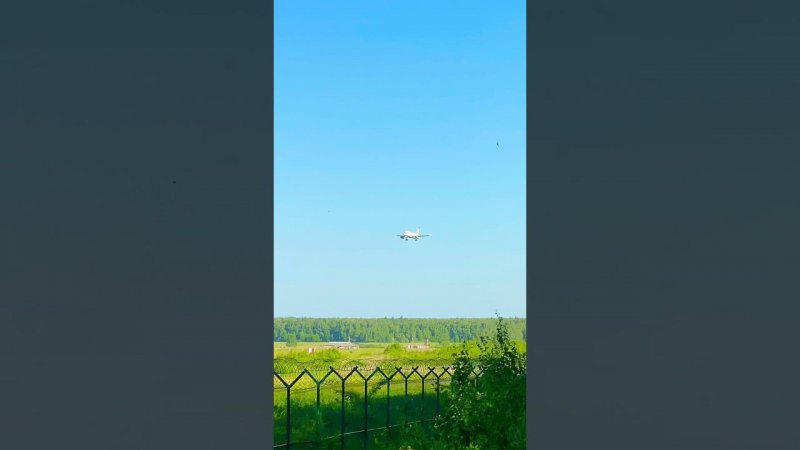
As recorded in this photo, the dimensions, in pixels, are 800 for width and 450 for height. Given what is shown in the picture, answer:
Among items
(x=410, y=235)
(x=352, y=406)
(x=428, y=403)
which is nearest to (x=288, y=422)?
(x=352, y=406)

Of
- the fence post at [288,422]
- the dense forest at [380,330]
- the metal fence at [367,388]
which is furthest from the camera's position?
the dense forest at [380,330]

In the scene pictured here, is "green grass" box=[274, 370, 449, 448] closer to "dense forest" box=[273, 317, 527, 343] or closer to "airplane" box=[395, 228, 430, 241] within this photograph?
"dense forest" box=[273, 317, 527, 343]

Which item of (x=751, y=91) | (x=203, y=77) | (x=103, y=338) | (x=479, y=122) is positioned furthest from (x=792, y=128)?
(x=479, y=122)

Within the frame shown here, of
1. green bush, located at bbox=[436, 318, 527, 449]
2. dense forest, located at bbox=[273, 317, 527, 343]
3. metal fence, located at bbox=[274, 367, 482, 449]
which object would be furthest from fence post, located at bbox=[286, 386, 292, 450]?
green bush, located at bbox=[436, 318, 527, 449]

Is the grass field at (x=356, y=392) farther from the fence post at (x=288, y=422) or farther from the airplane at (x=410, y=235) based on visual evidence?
the airplane at (x=410, y=235)

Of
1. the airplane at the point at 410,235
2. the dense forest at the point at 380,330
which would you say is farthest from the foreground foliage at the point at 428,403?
the airplane at the point at 410,235

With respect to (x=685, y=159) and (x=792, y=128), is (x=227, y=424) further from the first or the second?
(x=792, y=128)

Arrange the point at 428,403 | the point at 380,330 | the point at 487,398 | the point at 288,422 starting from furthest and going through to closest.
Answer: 1. the point at 380,330
2. the point at 428,403
3. the point at 487,398
4. the point at 288,422

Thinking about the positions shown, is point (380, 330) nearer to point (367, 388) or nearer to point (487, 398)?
point (367, 388)
